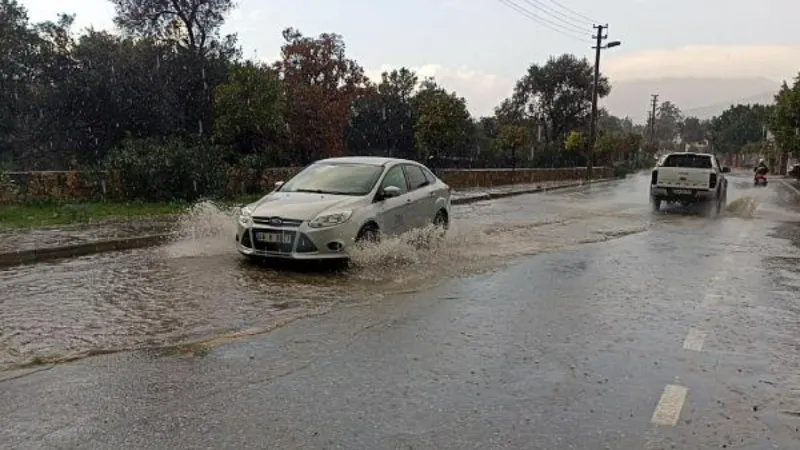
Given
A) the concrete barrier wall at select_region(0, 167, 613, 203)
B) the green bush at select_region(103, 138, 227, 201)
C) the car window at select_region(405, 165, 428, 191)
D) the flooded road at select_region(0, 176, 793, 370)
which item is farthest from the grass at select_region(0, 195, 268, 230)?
the car window at select_region(405, 165, 428, 191)

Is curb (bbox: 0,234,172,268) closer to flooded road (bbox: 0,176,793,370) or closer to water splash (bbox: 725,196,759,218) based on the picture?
flooded road (bbox: 0,176,793,370)

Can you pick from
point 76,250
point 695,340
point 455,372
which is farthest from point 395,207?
point 455,372

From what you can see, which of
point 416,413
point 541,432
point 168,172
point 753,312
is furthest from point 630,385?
point 168,172

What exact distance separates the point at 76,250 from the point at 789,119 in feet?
131

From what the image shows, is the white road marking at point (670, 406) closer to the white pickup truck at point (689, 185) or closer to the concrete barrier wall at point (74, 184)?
the concrete barrier wall at point (74, 184)

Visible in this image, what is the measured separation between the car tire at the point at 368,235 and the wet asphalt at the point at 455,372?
1.95 feet

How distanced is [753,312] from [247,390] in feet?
18.0

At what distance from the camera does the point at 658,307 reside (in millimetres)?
7438

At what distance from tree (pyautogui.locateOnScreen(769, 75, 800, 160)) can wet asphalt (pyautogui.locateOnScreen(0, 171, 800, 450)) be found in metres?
33.9

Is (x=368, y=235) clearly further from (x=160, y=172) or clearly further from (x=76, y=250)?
(x=160, y=172)

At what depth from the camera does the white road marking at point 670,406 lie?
4.29m

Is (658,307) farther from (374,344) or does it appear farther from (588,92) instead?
(588,92)

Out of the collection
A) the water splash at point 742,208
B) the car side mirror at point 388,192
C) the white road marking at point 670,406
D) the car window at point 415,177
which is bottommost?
the water splash at point 742,208

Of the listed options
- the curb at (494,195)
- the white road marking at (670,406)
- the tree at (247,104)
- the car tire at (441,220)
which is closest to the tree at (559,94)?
the curb at (494,195)
